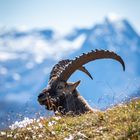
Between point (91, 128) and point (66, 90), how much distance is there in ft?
20.5

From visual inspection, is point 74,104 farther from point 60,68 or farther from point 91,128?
point 91,128

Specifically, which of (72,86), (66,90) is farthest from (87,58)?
(66,90)

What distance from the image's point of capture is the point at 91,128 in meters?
11.5

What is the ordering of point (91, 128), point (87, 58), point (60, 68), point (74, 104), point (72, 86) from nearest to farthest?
point (91, 128), point (74, 104), point (72, 86), point (87, 58), point (60, 68)

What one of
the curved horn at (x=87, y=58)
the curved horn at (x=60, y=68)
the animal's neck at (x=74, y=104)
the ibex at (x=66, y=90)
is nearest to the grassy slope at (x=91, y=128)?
the ibex at (x=66, y=90)

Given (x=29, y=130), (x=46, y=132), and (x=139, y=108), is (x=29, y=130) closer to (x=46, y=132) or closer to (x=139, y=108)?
(x=46, y=132)

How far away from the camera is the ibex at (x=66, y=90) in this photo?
1709 centimetres

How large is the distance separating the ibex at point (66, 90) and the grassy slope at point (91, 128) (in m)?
4.07

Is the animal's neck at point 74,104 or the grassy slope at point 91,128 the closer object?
the grassy slope at point 91,128

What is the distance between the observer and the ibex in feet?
56.1

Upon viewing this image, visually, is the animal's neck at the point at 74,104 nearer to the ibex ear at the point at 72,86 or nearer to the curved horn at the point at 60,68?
the ibex ear at the point at 72,86

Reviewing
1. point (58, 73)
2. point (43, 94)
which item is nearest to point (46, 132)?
point (43, 94)

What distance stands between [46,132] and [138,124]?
7.42ft

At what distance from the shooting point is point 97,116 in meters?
12.1
